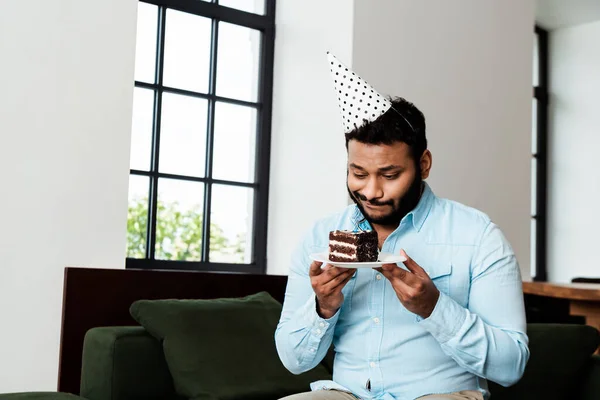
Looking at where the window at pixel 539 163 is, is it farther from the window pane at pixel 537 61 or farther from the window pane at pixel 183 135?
the window pane at pixel 183 135

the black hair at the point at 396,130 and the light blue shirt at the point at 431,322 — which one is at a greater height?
the black hair at the point at 396,130

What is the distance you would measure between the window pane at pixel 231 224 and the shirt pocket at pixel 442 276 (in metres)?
1.91

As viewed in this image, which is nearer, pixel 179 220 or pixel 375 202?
pixel 375 202

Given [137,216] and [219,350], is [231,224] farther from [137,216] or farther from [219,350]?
[219,350]

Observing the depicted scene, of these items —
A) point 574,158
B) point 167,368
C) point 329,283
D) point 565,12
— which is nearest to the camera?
point 329,283

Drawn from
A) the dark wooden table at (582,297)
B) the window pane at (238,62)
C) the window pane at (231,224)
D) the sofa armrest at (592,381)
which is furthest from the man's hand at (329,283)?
the window pane at (238,62)

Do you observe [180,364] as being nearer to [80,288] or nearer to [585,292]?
[80,288]

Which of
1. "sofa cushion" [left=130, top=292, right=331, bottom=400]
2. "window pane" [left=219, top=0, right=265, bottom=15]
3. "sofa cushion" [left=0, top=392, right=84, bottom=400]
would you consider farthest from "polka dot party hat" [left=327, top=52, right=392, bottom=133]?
"window pane" [left=219, top=0, right=265, bottom=15]

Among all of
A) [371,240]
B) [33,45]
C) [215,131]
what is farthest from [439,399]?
[215,131]

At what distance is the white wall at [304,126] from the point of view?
Answer: 3.51 meters

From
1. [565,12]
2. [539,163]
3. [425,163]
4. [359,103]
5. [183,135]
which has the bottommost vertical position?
[425,163]

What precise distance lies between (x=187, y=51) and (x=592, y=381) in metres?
2.07

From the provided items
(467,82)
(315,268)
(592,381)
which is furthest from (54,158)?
(467,82)

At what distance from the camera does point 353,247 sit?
1.61 meters
